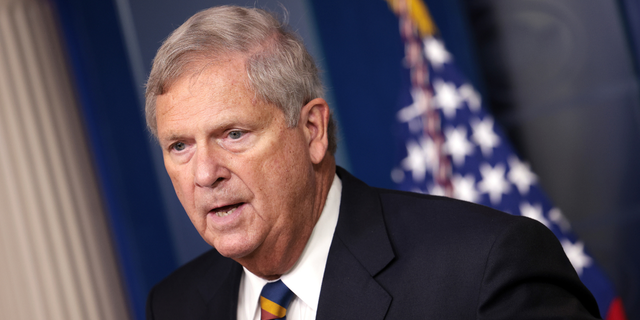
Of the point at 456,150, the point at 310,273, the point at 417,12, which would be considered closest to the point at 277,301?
the point at 310,273

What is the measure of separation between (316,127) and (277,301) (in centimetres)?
57

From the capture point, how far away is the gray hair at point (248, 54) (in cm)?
157

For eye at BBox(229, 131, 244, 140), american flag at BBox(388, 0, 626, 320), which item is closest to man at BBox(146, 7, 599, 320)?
eye at BBox(229, 131, 244, 140)

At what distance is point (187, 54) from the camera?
1.57 m

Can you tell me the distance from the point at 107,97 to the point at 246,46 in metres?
2.32

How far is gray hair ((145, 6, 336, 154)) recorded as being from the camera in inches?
61.7

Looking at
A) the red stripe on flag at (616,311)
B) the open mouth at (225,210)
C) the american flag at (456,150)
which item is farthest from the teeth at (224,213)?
the red stripe on flag at (616,311)

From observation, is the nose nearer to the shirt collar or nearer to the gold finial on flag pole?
the shirt collar

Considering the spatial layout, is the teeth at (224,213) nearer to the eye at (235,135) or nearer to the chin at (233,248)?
the chin at (233,248)

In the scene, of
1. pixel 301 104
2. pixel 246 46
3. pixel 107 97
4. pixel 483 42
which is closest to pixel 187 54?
pixel 246 46

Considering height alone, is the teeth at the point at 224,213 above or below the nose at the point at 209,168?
below

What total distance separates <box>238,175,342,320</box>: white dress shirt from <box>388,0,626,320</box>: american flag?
190cm

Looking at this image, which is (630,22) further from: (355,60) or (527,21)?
(355,60)

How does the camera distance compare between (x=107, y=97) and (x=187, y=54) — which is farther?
(x=107, y=97)
